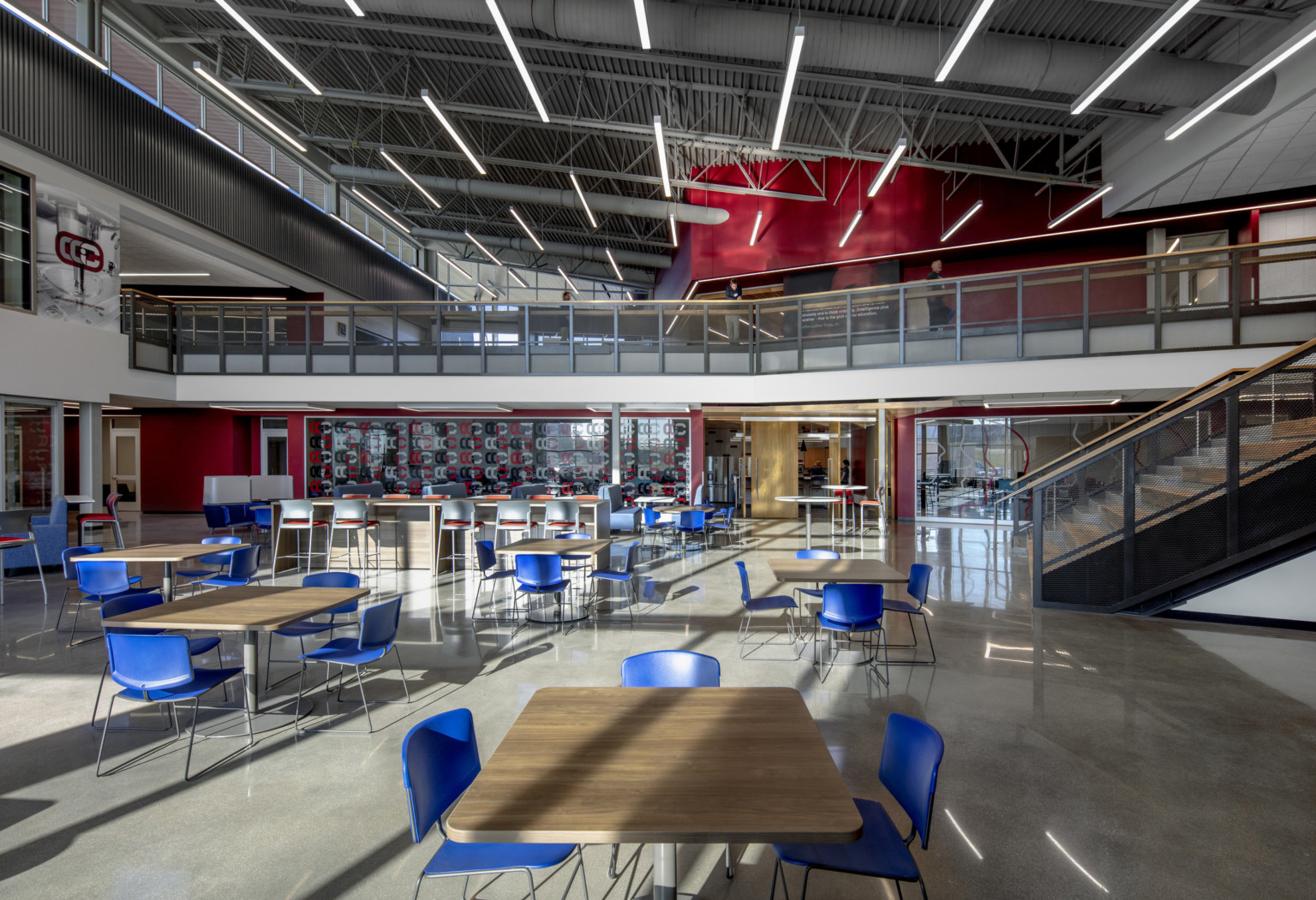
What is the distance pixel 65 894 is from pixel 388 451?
13.9 m

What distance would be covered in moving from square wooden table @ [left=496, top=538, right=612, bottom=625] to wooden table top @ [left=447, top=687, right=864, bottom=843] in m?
3.72

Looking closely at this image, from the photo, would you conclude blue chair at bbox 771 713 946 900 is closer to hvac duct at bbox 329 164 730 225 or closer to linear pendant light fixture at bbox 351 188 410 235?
hvac duct at bbox 329 164 730 225

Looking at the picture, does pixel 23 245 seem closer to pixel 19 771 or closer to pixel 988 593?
pixel 19 771

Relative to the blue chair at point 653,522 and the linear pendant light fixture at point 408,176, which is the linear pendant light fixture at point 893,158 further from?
the linear pendant light fixture at point 408,176

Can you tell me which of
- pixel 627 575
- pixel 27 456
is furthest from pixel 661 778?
pixel 27 456

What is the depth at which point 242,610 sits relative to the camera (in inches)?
151

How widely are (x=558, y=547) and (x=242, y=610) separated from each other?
3048 millimetres

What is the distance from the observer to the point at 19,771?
10.6 feet

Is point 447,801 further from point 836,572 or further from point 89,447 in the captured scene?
point 89,447

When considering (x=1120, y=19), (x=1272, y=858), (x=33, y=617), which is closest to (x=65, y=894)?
(x=1272, y=858)

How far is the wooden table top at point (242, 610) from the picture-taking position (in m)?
3.48

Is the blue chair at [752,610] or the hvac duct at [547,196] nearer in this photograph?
the blue chair at [752,610]

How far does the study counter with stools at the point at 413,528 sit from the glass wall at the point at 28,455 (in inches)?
142

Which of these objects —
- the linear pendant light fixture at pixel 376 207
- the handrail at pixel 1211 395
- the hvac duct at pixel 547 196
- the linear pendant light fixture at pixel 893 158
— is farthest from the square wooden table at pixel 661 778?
the linear pendant light fixture at pixel 376 207
